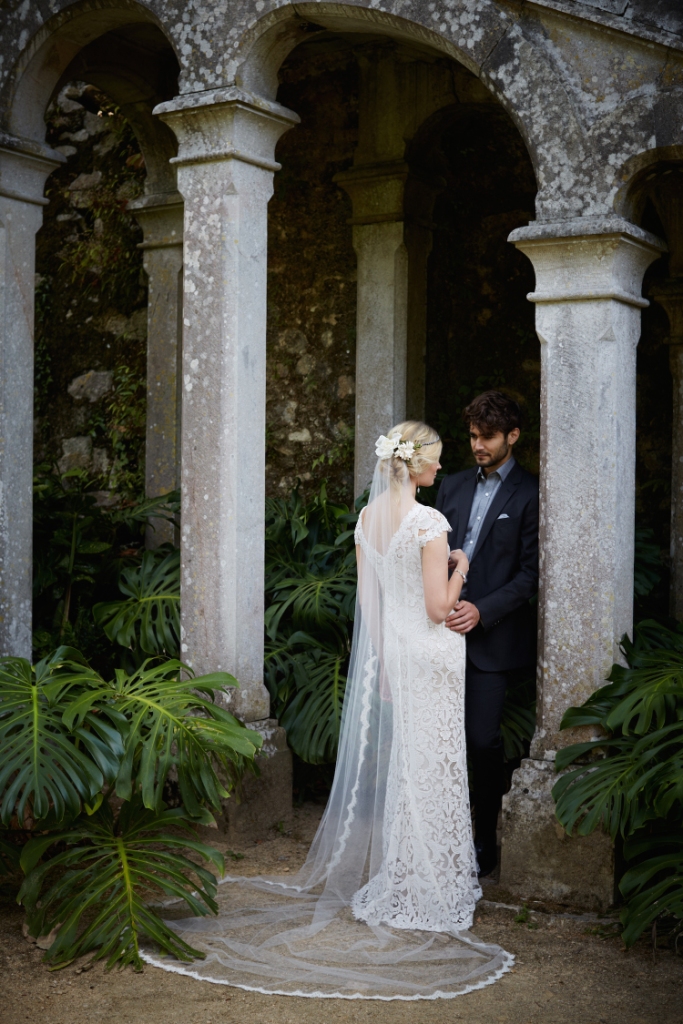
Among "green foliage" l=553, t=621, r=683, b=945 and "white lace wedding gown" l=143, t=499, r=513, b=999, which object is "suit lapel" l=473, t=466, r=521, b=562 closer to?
"white lace wedding gown" l=143, t=499, r=513, b=999

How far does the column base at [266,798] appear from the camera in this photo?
4750 millimetres

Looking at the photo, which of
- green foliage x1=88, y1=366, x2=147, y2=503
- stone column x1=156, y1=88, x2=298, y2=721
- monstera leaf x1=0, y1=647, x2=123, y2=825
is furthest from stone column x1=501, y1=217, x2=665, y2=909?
green foliage x1=88, y1=366, x2=147, y2=503

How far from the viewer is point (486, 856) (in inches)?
178

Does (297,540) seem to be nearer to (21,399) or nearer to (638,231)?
(21,399)

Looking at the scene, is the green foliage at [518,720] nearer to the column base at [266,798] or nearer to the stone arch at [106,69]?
the column base at [266,798]

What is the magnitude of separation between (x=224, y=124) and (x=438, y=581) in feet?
7.25

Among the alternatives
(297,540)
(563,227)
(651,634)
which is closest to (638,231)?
(563,227)

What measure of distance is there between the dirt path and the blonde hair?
1709mm

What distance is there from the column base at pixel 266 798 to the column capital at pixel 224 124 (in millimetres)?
2492

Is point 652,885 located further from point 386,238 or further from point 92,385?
point 92,385

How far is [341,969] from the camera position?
11.4ft

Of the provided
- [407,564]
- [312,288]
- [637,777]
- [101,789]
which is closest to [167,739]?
[101,789]

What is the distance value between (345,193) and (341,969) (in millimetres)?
4957

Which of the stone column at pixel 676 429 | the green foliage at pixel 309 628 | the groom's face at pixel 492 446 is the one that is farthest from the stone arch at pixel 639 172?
the green foliage at pixel 309 628
